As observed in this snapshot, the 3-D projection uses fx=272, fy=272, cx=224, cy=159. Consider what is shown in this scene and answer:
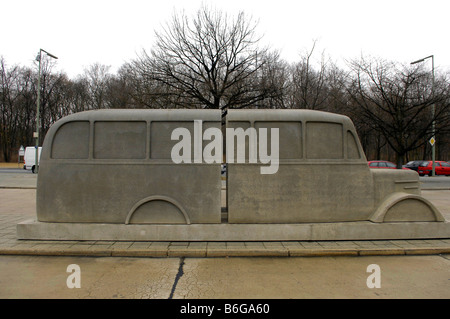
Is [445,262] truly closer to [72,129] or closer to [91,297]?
[91,297]

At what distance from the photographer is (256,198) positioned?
521cm

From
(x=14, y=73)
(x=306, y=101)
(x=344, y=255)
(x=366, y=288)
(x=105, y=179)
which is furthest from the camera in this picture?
(x=14, y=73)

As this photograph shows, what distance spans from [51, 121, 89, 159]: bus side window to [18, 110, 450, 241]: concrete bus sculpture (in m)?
0.02

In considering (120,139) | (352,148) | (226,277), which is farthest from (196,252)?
(352,148)

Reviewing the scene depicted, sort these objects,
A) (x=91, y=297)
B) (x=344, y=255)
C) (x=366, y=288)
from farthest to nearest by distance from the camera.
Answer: (x=344, y=255) → (x=366, y=288) → (x=91, y=297)

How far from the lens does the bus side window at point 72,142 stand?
5.29 m

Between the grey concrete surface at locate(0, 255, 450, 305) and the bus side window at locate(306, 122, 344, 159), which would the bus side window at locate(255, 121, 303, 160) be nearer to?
the bus side window at locate(306, 122, 344, 159)

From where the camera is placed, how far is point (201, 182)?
17.0 ft

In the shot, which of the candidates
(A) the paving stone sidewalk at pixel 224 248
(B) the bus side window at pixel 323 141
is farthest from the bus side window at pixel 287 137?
(A) the paving stone sidewalk at pixel 224 248

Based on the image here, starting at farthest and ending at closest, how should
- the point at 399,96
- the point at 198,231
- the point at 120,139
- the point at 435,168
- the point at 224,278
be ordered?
the point at 435,168
the point at 399,96
the point at 120,139
the point at 198,231
the point at 224,278

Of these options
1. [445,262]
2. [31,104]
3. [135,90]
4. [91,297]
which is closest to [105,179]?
[91,297]

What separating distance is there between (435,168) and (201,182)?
31.9m

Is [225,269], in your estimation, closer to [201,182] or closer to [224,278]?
[224,278]

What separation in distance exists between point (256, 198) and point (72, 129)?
3.85 meters
